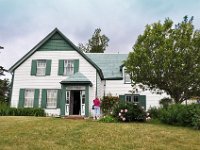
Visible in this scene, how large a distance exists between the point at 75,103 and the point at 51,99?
2249 millimetres

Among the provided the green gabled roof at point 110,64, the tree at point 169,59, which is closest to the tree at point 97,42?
the green gabled roof at point 110,64

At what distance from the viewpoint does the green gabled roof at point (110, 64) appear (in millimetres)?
28516

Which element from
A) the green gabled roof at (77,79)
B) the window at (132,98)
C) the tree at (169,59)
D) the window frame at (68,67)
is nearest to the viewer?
the tree at (169,59)

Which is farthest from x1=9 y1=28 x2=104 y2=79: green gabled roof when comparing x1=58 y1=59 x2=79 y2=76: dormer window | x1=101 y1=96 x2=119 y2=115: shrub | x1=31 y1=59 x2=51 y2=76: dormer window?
x1=101 y1=96 x2=119 y2=115: shrub

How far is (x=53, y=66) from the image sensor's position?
26.1m

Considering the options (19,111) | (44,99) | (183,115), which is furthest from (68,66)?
(183,115)

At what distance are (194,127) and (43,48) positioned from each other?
53.5 feet

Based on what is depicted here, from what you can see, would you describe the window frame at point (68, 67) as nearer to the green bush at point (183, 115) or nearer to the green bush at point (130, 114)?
the green bush at point (130, 114)

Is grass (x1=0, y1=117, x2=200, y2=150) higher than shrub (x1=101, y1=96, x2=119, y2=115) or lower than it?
lower

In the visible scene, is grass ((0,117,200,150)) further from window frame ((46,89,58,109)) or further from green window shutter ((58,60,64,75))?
green window shutter ((58,60,64,75))

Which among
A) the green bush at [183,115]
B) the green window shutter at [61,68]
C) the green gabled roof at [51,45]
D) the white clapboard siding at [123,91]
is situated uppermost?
the green gabled roof at [51,45]

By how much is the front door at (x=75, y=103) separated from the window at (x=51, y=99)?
Answer: 1230mm

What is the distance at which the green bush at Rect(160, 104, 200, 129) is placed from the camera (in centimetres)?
1481

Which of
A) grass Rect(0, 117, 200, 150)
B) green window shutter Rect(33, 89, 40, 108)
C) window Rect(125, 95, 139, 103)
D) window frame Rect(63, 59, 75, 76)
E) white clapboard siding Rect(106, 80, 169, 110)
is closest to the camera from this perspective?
grass Rect(0, 117, 200, 150)
